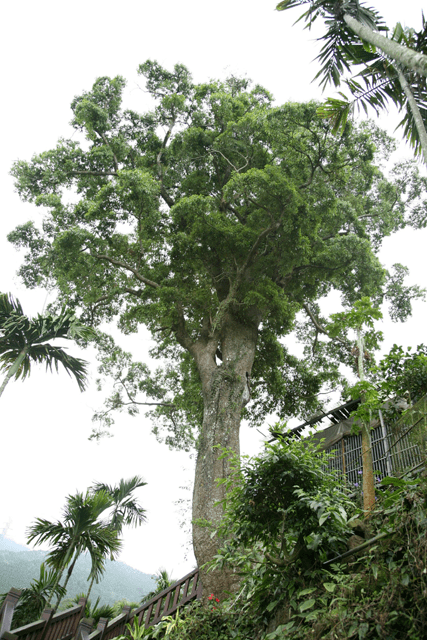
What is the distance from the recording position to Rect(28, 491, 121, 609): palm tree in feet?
20.2

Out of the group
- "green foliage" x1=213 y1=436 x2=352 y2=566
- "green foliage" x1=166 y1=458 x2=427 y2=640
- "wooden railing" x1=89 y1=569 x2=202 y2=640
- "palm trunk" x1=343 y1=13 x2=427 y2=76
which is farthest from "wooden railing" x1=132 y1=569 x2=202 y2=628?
"palm trunk" x1=343 y1=13 x2=427 y2=76

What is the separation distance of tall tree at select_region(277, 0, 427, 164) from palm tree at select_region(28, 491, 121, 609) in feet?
21.4

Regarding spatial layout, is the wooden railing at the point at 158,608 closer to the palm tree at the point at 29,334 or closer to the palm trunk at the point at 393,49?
the palm tree at the point at 29,334

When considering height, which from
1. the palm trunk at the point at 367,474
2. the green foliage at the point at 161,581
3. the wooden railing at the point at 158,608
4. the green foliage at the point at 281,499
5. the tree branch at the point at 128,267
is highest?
the tree branch at the point at 128,267

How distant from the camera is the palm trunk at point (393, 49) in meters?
3.50

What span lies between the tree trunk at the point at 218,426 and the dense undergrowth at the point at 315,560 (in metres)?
1.54

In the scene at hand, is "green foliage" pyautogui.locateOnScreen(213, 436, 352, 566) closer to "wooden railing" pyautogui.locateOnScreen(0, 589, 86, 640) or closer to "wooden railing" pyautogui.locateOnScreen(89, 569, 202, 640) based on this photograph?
"wooden railing" pyautogui.locateOnScreen(89, 569, 202, 640)

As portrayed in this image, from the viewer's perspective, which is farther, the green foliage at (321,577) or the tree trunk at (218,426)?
the tree trunk at (218,426)

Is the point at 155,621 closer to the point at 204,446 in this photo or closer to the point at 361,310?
the point at 204,446

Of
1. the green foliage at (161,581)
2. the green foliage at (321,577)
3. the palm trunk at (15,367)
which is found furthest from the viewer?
the green foliage at (161,581)

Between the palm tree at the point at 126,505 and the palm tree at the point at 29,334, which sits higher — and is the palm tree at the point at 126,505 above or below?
below

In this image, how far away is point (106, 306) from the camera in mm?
11828

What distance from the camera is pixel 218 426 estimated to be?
23.1 ft

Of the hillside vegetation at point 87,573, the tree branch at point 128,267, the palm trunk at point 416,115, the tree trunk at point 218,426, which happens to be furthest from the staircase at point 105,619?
the hillside vegetation at point 87,573
